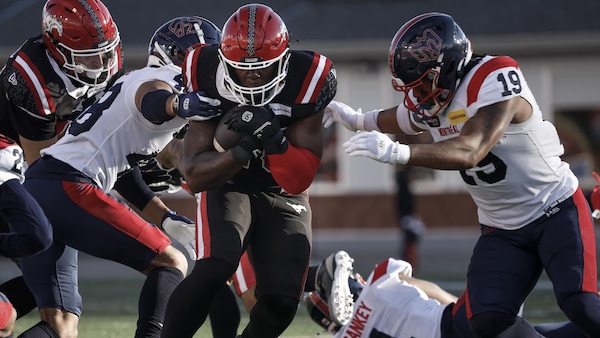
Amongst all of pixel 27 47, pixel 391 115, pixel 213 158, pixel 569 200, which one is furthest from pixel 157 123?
pixel 569 200

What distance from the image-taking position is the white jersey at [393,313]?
477 cm

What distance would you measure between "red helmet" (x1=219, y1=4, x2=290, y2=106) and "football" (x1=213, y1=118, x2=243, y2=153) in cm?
15

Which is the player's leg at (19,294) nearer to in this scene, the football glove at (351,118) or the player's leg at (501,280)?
the football glove at (351,118)

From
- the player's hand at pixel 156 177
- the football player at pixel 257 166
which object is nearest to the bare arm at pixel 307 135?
the football player at pixel 257 166

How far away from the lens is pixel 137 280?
11648 mm

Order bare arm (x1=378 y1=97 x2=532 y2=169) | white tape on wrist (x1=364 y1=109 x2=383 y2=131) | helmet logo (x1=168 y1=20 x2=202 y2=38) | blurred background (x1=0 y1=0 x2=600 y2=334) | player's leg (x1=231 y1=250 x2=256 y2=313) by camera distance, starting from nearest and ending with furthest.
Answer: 1. bare arm (x1=378 y1=97 x2=532 y2=169)
2. white tape on wrist (x1=364 y1=109 x2=383 y2=131)
3. helmet logo (x1=168 y1=20 x2=202 y2=38)
4. player's leg (x1=231 y1=250 x2=256 y2=313)
5. blurred background (x1=0 y1=0 x2=600 y2=334)

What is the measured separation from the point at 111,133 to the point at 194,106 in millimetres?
574

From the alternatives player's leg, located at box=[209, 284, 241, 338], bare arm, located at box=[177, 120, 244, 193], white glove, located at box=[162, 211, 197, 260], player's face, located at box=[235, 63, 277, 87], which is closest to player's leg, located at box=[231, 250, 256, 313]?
player's leg, located at box=[209, 284, 241, 338]

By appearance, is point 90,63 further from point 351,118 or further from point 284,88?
point 351,118

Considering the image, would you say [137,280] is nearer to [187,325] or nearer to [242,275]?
[242,275]

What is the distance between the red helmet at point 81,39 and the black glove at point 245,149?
1.09 m

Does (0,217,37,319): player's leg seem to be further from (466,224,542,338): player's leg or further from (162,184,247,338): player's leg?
(466,224,542,338): player's leg

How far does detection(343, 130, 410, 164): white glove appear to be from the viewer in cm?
397

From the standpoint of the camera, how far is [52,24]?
5.07m
